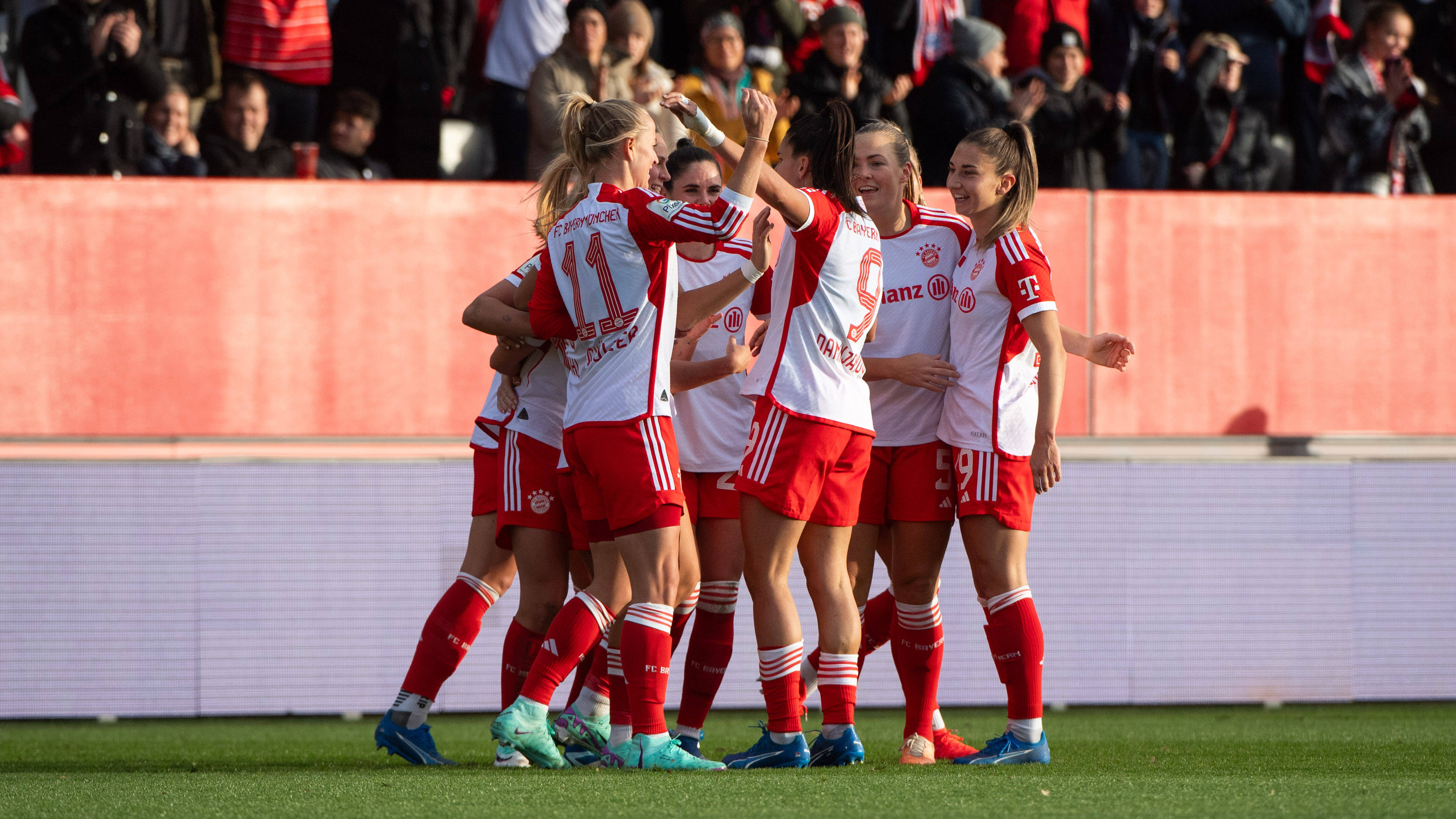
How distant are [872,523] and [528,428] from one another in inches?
45.2

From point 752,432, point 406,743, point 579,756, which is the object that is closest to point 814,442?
point 752,432

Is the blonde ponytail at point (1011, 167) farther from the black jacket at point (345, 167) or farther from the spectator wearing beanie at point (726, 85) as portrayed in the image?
the black jacket at point (345, 167)

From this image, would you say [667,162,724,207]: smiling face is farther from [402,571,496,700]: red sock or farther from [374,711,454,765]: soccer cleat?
[374,711,454,765]: soccer cleat

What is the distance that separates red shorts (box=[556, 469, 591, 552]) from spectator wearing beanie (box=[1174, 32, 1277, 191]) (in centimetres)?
587

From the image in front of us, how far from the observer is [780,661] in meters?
4.46

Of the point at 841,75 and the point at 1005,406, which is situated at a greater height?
the point at 841,75

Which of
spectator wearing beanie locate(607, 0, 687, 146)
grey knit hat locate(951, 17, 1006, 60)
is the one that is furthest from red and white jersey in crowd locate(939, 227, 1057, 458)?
grey knit hat locate(951, 17, 1006, 60)

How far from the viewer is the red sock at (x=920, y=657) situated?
15.8 ft

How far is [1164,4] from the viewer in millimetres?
9711

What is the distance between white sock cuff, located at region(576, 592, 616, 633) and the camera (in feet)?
14.2

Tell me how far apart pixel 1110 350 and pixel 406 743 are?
2.58m

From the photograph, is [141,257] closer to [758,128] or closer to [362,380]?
[362,380]

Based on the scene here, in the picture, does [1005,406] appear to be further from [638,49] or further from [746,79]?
[746,79]

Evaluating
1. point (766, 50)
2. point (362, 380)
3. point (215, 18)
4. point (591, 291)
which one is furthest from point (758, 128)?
Answer: point (215, 18)
